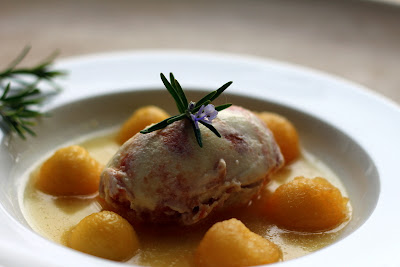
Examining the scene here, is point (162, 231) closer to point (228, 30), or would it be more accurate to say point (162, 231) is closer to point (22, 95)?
point (22, 95)

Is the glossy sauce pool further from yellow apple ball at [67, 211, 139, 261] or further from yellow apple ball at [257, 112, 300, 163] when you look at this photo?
yellow apple ball at [257, 112, 300, 163]

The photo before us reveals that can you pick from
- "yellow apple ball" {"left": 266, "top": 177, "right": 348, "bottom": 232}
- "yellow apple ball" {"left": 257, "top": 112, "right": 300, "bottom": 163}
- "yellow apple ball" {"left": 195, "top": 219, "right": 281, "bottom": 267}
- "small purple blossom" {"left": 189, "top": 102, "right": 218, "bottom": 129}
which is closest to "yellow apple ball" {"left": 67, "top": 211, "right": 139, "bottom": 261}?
"yellow apple ball" {"left": 195, "top": 219, "right": 281, "bottom": 267}

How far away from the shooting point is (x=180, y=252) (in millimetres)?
1960

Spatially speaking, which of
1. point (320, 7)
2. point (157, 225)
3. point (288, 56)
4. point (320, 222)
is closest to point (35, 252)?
point (157, 225)

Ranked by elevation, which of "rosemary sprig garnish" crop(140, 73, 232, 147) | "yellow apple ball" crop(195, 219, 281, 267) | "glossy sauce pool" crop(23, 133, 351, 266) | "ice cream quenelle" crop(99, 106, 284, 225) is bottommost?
"glossy sauce pool" crop(23, 133, 351, 266)

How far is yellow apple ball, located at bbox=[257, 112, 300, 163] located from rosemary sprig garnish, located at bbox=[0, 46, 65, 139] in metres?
1.18

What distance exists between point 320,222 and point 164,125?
2.49 ft

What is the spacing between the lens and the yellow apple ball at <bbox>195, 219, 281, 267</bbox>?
1.75 meters

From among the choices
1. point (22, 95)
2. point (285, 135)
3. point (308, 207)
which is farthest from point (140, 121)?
point (308, 207)

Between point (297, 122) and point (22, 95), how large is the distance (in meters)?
1.48

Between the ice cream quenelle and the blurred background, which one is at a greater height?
the blurred background

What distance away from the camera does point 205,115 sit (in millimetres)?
2023

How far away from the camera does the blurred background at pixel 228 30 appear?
400 centimetres

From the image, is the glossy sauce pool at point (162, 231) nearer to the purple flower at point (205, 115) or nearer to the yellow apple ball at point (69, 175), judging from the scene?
the yellow apple ball at point (69, 175)
